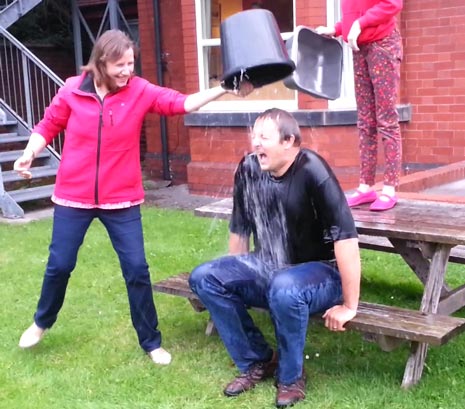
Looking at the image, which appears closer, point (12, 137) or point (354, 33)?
point (354, 33)

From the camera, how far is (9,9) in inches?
446

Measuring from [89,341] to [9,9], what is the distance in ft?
26.3

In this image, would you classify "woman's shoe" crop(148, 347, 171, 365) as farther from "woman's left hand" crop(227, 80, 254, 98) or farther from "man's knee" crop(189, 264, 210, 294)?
"woman's left hand" crop(227, 80, 254, 98)

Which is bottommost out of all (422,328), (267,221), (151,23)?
(422,328)

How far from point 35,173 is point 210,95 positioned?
615 centimetres

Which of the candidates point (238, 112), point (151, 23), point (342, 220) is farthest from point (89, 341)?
point (151, 23)

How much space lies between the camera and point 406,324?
3.53 metres

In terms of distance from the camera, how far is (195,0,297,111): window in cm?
912

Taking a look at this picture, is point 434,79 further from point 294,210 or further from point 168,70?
point 294,210

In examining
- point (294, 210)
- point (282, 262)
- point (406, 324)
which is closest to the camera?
point (406, 324)

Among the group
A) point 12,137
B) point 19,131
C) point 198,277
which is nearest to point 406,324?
point 198,277

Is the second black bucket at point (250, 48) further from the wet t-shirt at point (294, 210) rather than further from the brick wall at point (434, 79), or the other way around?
the brick wall at point (434, 79)

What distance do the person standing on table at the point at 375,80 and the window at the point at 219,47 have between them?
4.39 metres

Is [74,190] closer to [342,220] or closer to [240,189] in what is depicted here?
[240,189]
